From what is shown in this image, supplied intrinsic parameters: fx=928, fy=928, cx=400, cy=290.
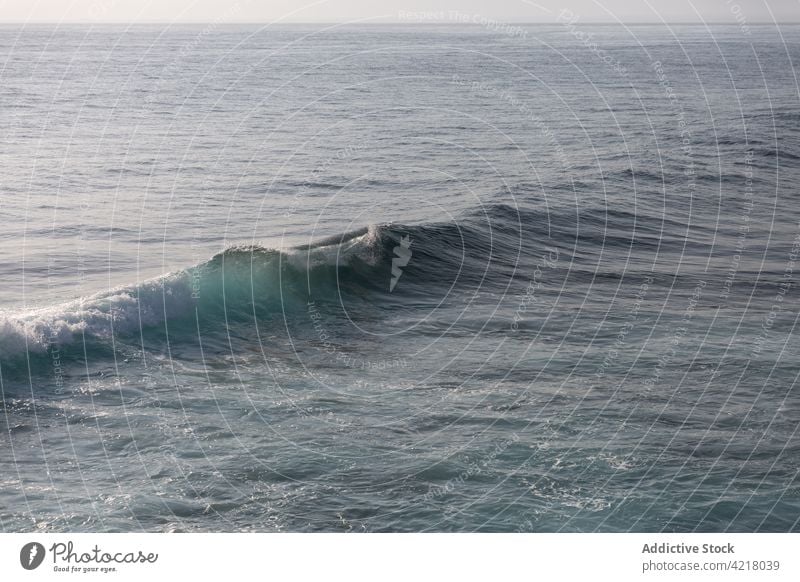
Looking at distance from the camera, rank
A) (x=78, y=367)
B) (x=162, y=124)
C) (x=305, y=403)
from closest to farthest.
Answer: (x=305, y=403) → (x=78, y=367) → (x=162, y=124)

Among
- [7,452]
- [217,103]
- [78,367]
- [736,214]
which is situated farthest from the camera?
[217,103]

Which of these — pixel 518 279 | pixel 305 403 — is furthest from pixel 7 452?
pixel 518 279

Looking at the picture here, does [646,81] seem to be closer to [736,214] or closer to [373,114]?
[373,114]
